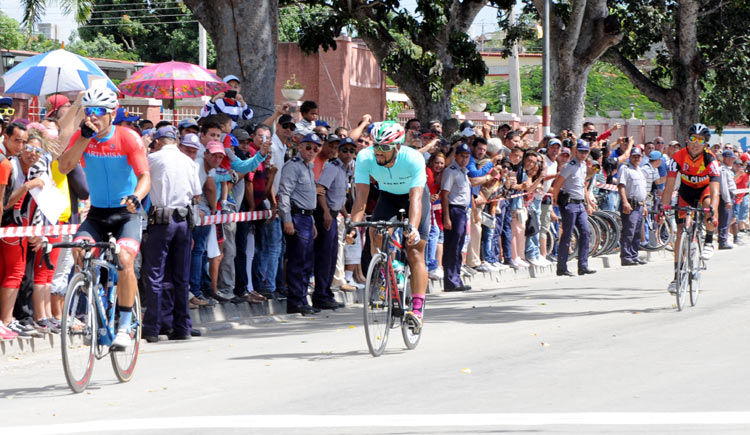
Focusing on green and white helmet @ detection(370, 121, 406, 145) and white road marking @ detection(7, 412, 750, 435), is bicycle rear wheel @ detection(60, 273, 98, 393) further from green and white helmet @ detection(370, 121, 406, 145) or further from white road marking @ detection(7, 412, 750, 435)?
green and white helmet @ detection(370, 121, 406, 145)

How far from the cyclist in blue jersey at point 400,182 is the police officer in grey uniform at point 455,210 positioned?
550 centimetres

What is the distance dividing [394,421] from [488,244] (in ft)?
36.7

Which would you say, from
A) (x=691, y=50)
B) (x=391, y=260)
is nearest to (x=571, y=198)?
(x=391, y=260)

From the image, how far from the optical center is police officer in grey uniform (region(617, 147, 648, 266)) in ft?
69.3

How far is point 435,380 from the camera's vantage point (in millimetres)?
9023

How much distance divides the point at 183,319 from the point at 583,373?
440 cm

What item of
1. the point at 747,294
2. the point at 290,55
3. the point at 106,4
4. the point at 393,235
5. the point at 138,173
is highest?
the point at 106,4

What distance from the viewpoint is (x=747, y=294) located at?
51.4 ft

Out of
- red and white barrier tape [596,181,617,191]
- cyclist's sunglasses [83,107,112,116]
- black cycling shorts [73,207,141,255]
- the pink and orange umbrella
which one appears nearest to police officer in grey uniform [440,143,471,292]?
the pink and orange umbrella

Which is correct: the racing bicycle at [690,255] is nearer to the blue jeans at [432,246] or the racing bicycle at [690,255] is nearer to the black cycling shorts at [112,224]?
the blue jeans at [432,246]

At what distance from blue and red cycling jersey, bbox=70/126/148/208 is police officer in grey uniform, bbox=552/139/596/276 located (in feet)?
35.8

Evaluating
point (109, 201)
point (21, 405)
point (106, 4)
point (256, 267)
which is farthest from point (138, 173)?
point (106, 4)

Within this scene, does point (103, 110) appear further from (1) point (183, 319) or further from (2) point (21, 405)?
(1) point (183, 319)

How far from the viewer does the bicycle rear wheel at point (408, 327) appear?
34.8 ft
